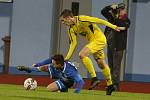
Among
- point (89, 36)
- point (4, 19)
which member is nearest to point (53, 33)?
point (4, 19)

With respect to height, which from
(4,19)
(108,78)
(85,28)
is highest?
(4,19)

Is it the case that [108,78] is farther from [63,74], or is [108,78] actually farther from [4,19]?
[4,19]

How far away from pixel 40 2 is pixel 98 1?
1848 mm

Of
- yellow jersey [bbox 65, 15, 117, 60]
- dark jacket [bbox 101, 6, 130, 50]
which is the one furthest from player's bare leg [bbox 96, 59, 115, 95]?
dark jacket [bbox 101, 6, 130, 50]

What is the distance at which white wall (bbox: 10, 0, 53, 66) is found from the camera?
72.0ft

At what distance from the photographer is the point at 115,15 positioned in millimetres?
17000

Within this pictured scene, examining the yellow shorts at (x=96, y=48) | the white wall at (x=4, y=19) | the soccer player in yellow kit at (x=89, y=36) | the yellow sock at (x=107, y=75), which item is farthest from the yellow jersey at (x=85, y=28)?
the white wall at (x=4, y=19)

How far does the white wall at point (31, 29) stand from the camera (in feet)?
72.0

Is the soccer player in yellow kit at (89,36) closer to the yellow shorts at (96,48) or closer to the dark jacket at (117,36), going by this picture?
the yellow shorts at (96,48)

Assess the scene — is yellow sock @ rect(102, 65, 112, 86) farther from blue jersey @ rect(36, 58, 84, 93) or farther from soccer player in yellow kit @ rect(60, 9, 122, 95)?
blue jersey @ rect(36, 58, 84, 93)

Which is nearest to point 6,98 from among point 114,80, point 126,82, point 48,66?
point 48,66

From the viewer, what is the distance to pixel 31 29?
22062 millimetres

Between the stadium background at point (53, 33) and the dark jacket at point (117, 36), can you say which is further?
the stadium background at point (53, 33)

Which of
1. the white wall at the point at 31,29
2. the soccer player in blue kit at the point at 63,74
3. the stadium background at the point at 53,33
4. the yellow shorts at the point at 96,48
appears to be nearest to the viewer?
the yellow shorts at the point at 96,48
